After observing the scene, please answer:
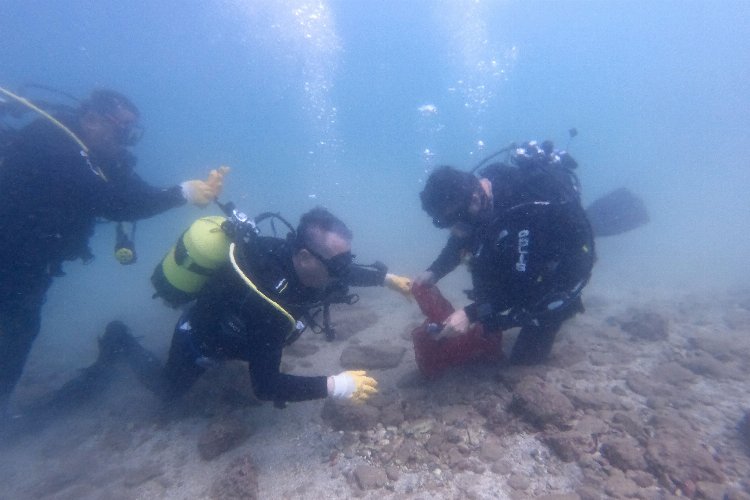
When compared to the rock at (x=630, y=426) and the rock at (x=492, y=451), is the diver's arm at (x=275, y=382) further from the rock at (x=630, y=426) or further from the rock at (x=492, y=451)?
the rock at (x=630, y=426)

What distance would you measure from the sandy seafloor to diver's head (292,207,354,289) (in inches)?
65.5

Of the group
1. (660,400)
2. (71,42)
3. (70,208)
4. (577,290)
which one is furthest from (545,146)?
(71,42)

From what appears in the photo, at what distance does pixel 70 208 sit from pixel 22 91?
2.62m

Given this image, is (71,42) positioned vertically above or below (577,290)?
above

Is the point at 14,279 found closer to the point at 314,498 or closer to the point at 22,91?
the point at 22,91

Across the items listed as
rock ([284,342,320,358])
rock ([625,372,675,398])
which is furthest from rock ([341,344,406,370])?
rock ([625,372,675,398])

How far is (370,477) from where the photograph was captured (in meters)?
3.75

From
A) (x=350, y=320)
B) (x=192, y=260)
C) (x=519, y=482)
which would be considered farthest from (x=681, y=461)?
(x=350, y=320)

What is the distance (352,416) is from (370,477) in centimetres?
81

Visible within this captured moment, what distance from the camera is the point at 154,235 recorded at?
72125 mm

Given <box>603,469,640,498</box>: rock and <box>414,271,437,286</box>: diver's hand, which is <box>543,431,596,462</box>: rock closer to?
<box>603,469,640,498</box>: rock

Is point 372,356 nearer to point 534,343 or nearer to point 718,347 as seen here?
point 534,343

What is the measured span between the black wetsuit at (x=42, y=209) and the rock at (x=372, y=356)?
136 inches

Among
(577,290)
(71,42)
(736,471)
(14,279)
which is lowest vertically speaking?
(736,471)
